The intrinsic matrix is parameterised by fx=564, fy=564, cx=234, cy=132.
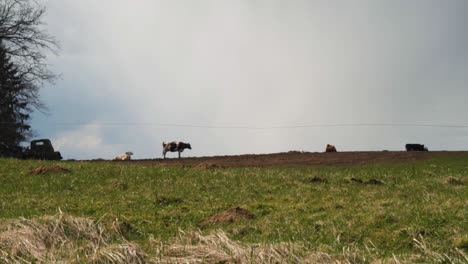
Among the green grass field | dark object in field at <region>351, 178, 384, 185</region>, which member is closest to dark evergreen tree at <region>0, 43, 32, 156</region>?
the green grass field

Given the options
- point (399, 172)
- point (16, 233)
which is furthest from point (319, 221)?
point (399, 172)

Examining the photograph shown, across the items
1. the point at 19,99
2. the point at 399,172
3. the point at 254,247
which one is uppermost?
the point at 19,99

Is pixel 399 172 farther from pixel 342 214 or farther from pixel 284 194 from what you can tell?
pixel 342 214

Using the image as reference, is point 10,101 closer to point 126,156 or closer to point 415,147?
point 126,156

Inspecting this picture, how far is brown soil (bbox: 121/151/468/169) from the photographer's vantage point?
2987cm

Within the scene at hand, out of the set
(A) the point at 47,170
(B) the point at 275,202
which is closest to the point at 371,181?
(B) the point at 275,202

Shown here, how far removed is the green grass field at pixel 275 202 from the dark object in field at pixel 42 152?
11.9 m

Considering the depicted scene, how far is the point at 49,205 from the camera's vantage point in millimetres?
17047

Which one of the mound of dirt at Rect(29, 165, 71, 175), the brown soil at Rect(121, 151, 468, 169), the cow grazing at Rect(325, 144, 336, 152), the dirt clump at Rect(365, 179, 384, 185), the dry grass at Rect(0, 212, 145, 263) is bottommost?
the dry grass at Rect(0, 212, 145, 263)

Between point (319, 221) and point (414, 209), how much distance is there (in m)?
2.41

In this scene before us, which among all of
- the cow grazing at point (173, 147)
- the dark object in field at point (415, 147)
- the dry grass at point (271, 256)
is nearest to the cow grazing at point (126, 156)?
the cow grazing at point (173, 147)

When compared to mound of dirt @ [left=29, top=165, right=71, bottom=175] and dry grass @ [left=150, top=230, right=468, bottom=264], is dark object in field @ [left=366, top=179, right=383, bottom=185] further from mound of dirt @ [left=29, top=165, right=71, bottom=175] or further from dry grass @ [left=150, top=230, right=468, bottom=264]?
dry grass @ [left=150, top=230, right=468, bottom=264]

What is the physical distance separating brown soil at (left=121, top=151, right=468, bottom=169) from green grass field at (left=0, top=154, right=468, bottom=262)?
8.04ft

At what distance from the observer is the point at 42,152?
130ft
